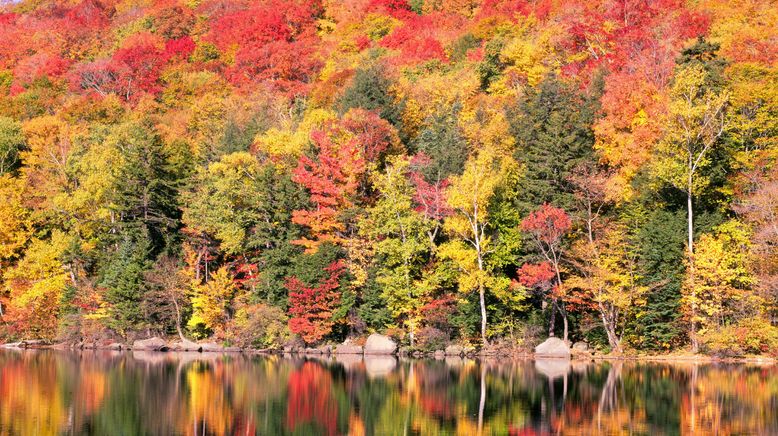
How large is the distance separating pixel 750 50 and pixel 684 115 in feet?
38.5

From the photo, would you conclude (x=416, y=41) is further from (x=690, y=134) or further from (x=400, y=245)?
(x=690, y=134)

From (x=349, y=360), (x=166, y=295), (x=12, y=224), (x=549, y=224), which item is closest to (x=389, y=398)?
(x=349, y=360)

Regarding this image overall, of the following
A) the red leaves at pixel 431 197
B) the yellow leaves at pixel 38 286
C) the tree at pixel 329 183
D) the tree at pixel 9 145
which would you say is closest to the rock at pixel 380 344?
the tree at pixel 329 183

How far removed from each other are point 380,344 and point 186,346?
13.8 m

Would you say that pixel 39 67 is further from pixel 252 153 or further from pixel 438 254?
pixel 438 254

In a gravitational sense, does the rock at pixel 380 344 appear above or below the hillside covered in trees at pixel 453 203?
below

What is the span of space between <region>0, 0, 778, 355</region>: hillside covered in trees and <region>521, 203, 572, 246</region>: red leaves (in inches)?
4.5

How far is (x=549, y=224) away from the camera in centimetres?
5006

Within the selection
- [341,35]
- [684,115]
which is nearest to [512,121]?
[684,115]

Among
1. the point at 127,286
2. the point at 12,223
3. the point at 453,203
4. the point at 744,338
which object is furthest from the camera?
the point at 12,223

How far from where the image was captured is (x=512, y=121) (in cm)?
5950

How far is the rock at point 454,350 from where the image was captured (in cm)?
5278

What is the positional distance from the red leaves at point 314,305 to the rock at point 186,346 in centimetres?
788

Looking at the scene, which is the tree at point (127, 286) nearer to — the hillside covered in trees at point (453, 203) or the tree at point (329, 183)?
the hillside covered in trees at point (453, 203)
